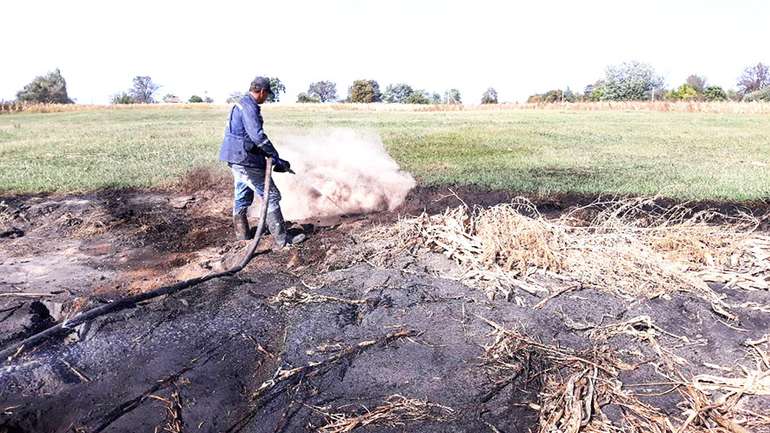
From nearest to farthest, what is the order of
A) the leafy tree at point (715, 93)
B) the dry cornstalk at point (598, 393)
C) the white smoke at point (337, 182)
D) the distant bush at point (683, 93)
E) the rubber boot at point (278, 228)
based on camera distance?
the dry cornstalk at point (598, 393) < the rubber boot at point (278, 228) < the white smoke at point (337, 182) < the leafy tree at point (715, 93) < the distant bush at point (683, 93)

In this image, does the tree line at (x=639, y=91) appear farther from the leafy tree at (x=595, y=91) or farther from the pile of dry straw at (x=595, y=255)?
the pile of dry straw at (x=595, y=255)

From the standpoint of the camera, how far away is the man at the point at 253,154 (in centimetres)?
639

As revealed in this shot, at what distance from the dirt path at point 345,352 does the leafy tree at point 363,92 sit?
224 feet

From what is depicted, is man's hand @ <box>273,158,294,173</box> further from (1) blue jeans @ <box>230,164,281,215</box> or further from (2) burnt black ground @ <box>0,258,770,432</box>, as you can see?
(2) burnt black ground @ <box>0,258,770,432</box>

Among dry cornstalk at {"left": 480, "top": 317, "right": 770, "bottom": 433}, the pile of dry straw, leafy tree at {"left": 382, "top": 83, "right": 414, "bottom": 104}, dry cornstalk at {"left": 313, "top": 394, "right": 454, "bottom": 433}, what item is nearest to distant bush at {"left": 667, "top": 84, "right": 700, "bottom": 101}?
leafy tree at {"left": 382, "top": 83, "right": 414, "bottom": 104}

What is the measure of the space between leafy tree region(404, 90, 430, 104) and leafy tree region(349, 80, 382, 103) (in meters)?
4.22

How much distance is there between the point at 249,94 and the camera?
6477 millimetres

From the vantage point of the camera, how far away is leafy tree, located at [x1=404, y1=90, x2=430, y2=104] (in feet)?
232

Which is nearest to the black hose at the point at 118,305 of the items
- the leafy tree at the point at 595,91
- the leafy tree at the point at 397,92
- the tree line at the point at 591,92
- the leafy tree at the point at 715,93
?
the tree line at the point at 591,92

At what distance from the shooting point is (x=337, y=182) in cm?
874

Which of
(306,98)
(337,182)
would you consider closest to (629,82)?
(306,98)

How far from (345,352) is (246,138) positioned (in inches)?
125

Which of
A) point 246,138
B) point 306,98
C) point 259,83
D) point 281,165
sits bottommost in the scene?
point 306,98

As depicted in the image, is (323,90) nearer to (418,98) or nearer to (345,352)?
(418,98)
